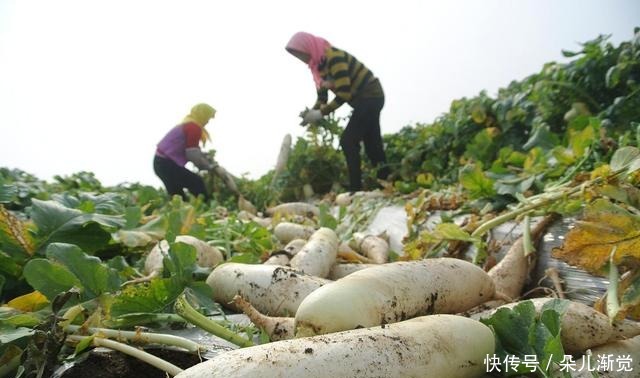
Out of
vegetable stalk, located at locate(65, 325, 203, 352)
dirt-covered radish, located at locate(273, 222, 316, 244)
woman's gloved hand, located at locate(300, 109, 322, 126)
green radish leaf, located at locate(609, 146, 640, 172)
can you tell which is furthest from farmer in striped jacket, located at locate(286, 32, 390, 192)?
vegetable stalk, located at locate(65, 325, 203, 352)

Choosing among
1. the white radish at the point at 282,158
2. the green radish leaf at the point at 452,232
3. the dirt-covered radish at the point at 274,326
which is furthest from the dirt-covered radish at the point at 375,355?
the white radish at the point at 282,158

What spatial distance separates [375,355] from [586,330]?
1.75ft

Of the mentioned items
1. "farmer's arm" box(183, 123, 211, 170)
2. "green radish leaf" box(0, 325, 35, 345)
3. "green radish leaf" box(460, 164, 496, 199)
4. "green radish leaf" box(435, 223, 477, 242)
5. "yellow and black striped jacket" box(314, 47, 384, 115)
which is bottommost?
"green radish leaf" box(0, 325, 35, 345)

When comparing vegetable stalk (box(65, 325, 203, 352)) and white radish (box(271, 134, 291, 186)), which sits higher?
white radish (box(271, 134, 291, 186))

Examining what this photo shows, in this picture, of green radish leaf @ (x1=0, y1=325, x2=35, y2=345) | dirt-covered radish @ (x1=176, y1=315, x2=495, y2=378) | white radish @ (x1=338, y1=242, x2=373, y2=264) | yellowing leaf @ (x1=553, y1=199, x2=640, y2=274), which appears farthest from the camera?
white radish @ (x1=338, y1=242, x2=373, y2=264)

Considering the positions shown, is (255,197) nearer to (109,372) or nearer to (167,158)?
(167,158)

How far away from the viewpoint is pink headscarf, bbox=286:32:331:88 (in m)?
5.64

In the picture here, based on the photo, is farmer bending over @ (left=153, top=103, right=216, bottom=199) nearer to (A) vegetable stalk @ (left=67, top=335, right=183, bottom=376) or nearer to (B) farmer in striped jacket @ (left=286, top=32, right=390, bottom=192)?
(B) farmer in striped jacket @ (left=286, top=32, right=390, bottom=192)

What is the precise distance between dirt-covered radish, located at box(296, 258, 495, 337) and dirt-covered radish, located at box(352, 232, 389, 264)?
0.85m

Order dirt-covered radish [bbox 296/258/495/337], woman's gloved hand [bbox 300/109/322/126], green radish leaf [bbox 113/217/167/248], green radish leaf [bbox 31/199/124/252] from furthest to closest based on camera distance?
1. woman's gloved hand [bbox 300/109/322/126]
2. green radish leaf [bbox 113/217/167/248]
3. green radish leaf [bbox 31/199/124/252]
4. dirt-covered radish [bbox 296/258/495/337]

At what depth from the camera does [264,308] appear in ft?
4.32

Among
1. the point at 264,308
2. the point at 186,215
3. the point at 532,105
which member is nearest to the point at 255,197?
the point at 532,105

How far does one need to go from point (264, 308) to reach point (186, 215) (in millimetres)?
972

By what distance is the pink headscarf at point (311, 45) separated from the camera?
5637 mm
